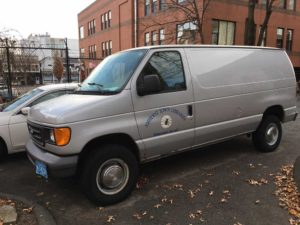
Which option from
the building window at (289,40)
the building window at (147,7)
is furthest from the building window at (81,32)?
the building window at (289,40)

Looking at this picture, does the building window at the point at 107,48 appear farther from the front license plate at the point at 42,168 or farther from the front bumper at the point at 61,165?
the front bumper at the point at 61,165

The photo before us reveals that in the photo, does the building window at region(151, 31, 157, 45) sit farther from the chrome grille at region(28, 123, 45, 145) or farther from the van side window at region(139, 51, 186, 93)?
the chrome grille at region(28, 123, 45, 145)

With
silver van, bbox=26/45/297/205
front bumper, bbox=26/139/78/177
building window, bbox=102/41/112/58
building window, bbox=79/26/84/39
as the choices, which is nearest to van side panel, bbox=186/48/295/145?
silver van, bbox=26/45/297/205

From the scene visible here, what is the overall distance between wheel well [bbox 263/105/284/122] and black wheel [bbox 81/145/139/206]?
11.1ft

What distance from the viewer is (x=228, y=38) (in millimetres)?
21578

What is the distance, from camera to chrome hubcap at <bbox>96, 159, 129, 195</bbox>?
13.1 ft

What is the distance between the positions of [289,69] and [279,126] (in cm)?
128

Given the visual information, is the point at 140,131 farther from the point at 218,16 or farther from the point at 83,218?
the point at 218,16

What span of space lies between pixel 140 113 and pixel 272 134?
3.53 metres

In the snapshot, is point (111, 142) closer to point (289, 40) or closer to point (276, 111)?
point (276, 111)

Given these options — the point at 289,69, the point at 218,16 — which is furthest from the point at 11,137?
the point at 218,16

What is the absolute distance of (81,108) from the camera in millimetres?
3748

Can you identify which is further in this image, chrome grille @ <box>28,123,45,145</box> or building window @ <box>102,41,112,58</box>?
building window @ <box>102,41,112,58</box>

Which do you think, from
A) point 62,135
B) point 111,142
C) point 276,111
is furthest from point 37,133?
point 276,111
